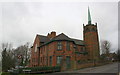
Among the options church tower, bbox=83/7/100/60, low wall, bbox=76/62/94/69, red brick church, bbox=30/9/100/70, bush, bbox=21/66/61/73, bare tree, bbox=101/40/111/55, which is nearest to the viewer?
bush, bbox=21/66/61/73

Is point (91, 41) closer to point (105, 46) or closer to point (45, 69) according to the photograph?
point (105, 46)

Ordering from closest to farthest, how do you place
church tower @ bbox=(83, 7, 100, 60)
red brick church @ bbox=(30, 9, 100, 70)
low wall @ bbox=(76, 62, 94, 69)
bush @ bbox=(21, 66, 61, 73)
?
1. bush @ bbox=(21, 66, 61, 73)
2. low wall @ bbox=(76, 62, 94, 69)
3. red brick church @ bbox=(30, 9, 100, 70)
4. church tower @ bbox=(83, 7, 100, 60)

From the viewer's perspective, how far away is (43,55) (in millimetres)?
39969

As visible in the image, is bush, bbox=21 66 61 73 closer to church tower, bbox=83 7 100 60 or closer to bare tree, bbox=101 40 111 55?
church tower, bbox=83 7 100 60

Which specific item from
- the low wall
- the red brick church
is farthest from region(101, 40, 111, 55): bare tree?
the low wall

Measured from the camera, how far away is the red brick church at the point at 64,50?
33375 millimetres

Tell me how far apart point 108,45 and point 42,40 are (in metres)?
33.9

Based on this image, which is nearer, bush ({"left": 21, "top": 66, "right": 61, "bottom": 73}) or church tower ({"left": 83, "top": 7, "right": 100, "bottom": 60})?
bush ({"left": 21, "top": 66, "right": 61, "bottom": 73})

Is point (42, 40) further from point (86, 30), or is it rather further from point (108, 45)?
point (108, 45)

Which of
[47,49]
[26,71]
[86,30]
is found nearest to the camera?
[26,71]

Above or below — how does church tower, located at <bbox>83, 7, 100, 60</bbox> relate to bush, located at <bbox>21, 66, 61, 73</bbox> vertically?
above

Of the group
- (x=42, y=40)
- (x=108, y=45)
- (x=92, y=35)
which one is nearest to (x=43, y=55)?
(x=42, y=40)

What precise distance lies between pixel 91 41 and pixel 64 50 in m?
16.0

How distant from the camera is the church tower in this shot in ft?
149
